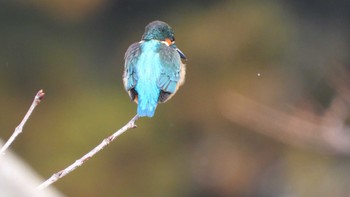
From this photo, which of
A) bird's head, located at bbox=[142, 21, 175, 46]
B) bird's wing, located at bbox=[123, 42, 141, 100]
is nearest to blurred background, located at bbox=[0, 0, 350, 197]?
bird's head, located at bbox=[142, 21, 175, 46]

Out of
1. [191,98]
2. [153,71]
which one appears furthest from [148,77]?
[191,98]

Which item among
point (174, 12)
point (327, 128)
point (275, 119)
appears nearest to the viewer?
point (327, 128)

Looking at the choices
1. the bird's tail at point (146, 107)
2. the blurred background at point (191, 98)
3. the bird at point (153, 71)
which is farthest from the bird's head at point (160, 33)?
the blurred background at point (191, 98)

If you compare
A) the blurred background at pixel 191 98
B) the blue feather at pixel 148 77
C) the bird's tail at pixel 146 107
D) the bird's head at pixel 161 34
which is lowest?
the bird's tail at pixel 146 107

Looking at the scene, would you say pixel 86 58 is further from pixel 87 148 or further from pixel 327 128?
pixel 327 128

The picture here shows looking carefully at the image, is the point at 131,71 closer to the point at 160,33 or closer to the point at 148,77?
the point at 148,77

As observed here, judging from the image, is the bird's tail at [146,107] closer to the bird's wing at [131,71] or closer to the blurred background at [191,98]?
the bird's wing at [131,71]

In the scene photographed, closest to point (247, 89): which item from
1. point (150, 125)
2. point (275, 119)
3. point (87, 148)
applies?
point (275, 119)
